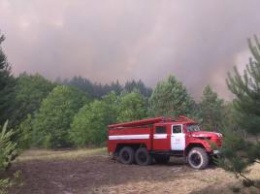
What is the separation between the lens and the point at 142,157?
2442cm

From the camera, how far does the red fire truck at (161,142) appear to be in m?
22.3

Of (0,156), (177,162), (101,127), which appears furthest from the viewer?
(101,127)

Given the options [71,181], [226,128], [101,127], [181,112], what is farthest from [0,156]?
[181,112]

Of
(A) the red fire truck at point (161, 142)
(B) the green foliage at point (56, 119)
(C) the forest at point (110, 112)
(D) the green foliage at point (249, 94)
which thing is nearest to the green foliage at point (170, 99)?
(C) the forest at point (110, 112)

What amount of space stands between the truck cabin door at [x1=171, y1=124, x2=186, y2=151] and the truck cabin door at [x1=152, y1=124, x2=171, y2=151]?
0.72 feet

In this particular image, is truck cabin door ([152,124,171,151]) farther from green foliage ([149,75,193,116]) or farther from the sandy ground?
green foliage ([149,75,193,116])

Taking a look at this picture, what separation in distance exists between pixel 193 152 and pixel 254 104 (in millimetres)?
8121

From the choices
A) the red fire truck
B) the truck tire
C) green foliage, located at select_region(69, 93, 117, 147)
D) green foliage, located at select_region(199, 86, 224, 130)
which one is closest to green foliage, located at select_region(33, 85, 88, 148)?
green foliage, located at select_region(69, 93, 117, 147)

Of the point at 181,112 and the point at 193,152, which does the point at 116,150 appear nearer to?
the point at 193,152

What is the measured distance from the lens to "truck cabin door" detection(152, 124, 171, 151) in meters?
23.5

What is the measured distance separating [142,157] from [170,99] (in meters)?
33.9

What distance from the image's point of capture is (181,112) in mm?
56938

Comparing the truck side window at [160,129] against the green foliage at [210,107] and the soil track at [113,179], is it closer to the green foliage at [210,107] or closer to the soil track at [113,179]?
the soil track at [113,179]

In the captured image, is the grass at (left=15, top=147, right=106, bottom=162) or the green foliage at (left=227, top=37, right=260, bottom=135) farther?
the grass at (left=15, top=147, right=106, bottom=162)
